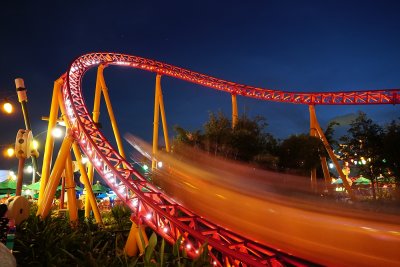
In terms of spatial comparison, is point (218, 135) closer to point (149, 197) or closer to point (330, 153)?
point (330, 153)

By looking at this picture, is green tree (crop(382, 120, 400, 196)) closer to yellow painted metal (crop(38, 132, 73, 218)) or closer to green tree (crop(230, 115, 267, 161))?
green tree (crop(230, 115, 267, 161))

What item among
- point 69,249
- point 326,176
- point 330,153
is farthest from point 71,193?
point 330,153

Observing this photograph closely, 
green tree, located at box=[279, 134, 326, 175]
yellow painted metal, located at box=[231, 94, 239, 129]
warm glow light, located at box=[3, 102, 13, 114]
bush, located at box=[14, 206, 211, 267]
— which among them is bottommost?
bush, located at box=[14, 206, 211, 267]

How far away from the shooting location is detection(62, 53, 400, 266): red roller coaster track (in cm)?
718

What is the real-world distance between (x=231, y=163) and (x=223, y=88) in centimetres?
753

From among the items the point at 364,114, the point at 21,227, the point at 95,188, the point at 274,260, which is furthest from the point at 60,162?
the point at 364,114

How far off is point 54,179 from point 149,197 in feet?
11.5

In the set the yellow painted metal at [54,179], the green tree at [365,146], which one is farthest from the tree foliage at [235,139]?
the yellow painted metal at [54,179]

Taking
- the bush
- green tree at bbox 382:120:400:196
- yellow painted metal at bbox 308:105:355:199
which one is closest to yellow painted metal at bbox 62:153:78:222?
the bush

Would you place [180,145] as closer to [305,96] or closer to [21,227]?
[305,96]

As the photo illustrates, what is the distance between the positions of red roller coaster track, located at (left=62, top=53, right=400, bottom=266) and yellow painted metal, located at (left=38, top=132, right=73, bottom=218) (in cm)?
45

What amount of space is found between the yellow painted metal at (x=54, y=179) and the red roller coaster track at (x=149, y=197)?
446mm

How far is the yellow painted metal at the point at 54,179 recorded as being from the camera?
10.1m

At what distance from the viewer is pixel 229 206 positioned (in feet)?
32.2
